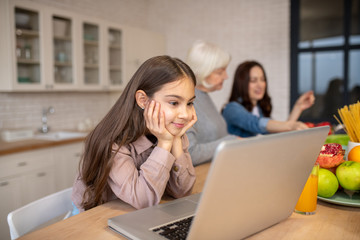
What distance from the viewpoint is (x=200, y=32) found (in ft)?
17.2

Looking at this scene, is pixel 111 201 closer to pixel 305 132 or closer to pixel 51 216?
pixel 51 216

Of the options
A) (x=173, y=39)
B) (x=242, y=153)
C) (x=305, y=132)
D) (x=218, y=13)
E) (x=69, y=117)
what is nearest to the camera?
(x=242, y=153)

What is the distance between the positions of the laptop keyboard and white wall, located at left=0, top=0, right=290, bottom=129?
329 centimetres

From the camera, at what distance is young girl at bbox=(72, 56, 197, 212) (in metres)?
1.05

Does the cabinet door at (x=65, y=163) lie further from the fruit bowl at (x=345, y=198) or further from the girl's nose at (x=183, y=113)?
the fruit bowl at (x=345, y=198)

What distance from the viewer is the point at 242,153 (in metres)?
0.58

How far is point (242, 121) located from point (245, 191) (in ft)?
6.32

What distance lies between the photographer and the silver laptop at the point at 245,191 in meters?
0.58

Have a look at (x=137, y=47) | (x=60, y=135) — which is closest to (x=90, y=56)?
(x=137, y=47)

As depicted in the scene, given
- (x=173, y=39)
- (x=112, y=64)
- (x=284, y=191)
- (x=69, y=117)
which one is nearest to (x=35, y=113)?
(x=69, y=117)

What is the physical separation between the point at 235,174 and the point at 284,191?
27cm

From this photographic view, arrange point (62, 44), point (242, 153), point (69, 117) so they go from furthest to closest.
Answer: point (69, 117) < point (62, 44) < point (242, 153)

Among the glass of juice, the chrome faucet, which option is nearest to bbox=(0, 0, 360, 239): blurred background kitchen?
the chrome faucet

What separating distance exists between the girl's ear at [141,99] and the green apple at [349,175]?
0.68 metres
